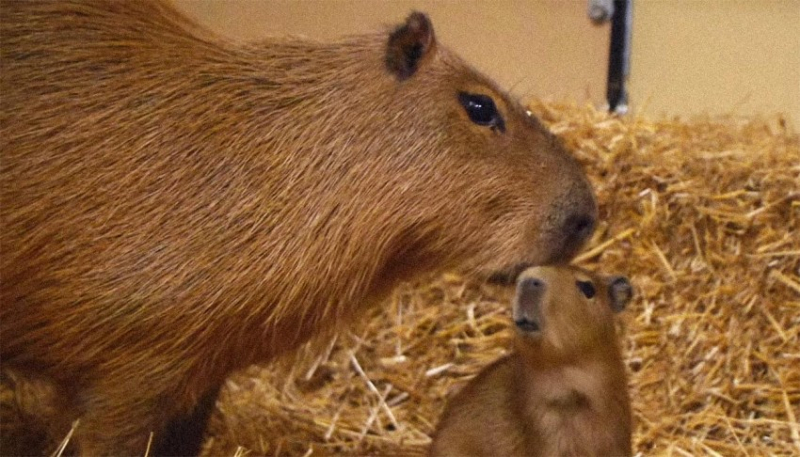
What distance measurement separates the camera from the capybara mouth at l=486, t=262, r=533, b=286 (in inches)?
92.0

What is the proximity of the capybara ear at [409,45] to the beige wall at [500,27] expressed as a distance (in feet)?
3.55

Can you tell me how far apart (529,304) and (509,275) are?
0.71 feet

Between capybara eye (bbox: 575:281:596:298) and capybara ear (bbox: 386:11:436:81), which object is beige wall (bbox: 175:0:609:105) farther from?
capybara eye (bbox: 575:281:596:298)

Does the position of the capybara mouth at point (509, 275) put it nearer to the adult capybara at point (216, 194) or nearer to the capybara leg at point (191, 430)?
the adult capybara at point (216, 194)

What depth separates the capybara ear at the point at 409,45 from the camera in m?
2.32

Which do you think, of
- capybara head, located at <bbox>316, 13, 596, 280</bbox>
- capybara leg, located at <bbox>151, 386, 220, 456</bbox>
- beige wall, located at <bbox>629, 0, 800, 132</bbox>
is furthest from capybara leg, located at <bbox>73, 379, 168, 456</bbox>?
beige wall, located at <bbox>629, 0, 800, 132</bbox>

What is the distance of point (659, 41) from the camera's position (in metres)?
4.06

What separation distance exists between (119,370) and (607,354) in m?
1.08

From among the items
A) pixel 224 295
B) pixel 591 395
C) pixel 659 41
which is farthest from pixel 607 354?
pixel 659 41

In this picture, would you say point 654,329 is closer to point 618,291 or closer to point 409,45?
point 618,291

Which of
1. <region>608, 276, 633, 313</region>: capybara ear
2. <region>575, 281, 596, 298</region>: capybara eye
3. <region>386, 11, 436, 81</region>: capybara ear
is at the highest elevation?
<region>386, 11, 436, 81</region>: capybara ear

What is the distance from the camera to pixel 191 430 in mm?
2600

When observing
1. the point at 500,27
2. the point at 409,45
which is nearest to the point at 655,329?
the point at 500,27

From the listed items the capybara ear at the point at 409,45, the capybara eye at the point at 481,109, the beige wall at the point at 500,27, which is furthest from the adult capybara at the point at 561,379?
the beige wall at the point at 500,27
